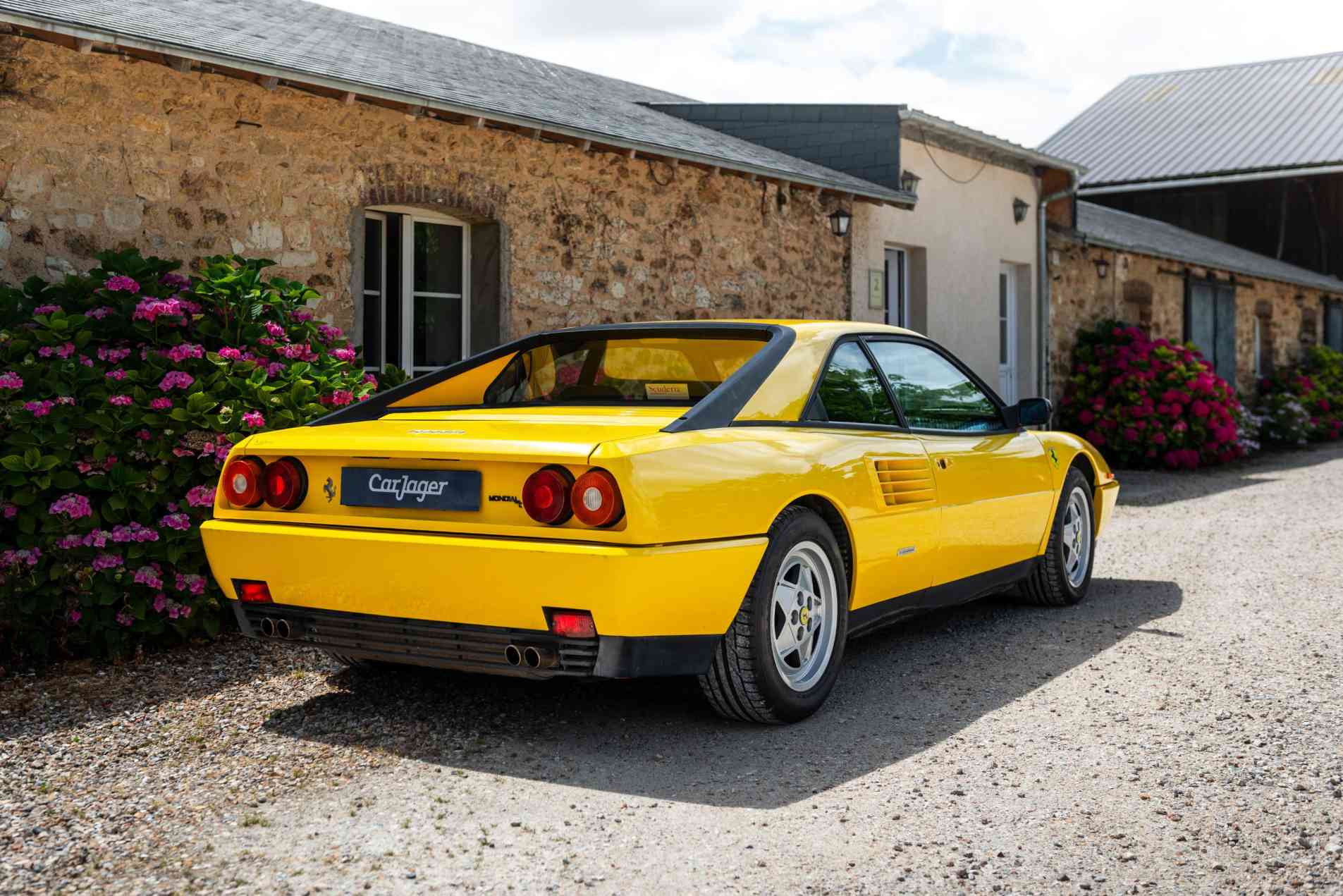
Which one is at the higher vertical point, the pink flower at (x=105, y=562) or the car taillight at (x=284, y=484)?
the car taillight at (x=284, y=484)

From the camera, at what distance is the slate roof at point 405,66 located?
245 inches

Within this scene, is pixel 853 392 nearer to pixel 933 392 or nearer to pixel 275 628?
pixel 933 392

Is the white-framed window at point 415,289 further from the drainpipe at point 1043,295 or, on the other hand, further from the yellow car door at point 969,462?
the drainpipe at point 1043,295

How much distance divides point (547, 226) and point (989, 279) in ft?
22.5

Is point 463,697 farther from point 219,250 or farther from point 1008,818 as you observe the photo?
point 219,250

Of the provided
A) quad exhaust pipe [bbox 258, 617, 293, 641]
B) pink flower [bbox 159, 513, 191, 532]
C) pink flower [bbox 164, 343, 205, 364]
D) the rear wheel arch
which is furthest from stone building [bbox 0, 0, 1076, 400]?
the rear wheel arch

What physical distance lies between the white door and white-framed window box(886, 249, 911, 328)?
2208 mm

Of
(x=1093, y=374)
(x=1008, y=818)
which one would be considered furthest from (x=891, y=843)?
(x=1093, y=374)

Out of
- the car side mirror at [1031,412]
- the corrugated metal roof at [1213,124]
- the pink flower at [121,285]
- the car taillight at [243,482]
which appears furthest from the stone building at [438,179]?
the corrugated metal roof at [1213,124]

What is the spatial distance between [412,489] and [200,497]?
1544 mm

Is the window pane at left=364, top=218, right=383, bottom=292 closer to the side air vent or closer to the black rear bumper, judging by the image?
the black rear bumper

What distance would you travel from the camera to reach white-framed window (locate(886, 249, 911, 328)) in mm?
12617

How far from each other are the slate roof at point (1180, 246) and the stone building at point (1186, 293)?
0.04 metres

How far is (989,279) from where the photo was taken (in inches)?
545
